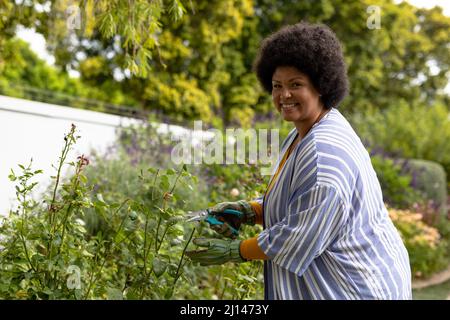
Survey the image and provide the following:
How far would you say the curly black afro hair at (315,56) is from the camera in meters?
2.29

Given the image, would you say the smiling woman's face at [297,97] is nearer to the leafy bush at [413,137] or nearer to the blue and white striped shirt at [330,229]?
the blue and white striped shirt at [330,229]

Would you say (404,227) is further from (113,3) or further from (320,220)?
(320,220)

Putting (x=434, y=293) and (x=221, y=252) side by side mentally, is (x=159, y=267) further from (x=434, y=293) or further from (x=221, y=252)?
(x=434, y=293)

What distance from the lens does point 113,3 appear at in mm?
3641

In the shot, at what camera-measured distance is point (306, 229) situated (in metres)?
1.98

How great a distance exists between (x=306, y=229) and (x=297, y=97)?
558mm

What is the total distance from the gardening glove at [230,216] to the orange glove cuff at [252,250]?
36 cm

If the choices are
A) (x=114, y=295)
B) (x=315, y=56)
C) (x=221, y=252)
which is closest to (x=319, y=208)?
(x=221, y=252)

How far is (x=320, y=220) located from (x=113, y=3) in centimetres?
226

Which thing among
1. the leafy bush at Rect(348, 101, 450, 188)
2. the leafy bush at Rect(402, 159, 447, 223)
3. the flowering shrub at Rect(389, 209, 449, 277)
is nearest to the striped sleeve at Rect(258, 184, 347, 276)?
the flowering shrub at Rect(389, 209, 449, 277)

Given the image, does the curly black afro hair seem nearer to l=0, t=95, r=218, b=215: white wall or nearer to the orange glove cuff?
the orange glove cuff

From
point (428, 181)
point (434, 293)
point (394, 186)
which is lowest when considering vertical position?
point (434, 293)

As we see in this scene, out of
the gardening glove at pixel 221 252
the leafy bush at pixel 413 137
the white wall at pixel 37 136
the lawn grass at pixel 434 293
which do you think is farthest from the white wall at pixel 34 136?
the leafy bush at pixel 413 137
